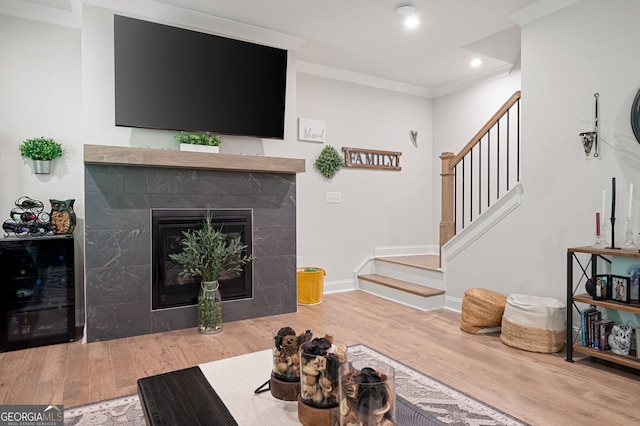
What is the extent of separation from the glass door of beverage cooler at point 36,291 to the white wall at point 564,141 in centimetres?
360

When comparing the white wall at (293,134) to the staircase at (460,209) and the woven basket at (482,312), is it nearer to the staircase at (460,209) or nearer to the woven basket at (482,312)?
the staircase at (460,209)

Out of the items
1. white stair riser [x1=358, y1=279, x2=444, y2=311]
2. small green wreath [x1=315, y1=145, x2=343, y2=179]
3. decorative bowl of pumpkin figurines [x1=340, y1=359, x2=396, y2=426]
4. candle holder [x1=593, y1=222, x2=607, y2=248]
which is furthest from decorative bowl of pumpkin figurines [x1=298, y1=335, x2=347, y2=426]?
small green wreath [x1=315, y1=145, x2=343, y2=179]

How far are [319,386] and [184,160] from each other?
246 cm

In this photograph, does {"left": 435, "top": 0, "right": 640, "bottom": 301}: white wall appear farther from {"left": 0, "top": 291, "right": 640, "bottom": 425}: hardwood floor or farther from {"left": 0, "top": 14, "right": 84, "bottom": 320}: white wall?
{"left": 0, "top": 14, "right": 84, "bottom": 320}: white wall

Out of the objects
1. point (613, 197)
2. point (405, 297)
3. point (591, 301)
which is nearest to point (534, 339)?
point (591, 301)

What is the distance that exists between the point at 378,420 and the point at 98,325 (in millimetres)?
2793

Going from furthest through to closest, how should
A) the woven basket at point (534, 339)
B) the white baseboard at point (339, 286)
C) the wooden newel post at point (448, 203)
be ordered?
the white baseboard at point (339, 286) → the wooden newel post at point (448, 203) → the woven basket at point (534, 339)

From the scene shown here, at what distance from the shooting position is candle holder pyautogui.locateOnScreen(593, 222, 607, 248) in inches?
107

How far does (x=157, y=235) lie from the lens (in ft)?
10.9

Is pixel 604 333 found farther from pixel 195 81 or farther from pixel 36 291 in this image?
pixel 36 291

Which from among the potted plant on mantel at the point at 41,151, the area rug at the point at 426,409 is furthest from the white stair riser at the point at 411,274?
the potted plant on mantel at the point at 41,151

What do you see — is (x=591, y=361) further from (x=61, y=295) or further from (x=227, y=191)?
(x=61, y=295)

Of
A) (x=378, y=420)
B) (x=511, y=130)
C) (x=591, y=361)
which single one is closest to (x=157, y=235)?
(x=378, y=420)

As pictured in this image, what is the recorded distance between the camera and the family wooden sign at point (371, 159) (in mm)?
4914
